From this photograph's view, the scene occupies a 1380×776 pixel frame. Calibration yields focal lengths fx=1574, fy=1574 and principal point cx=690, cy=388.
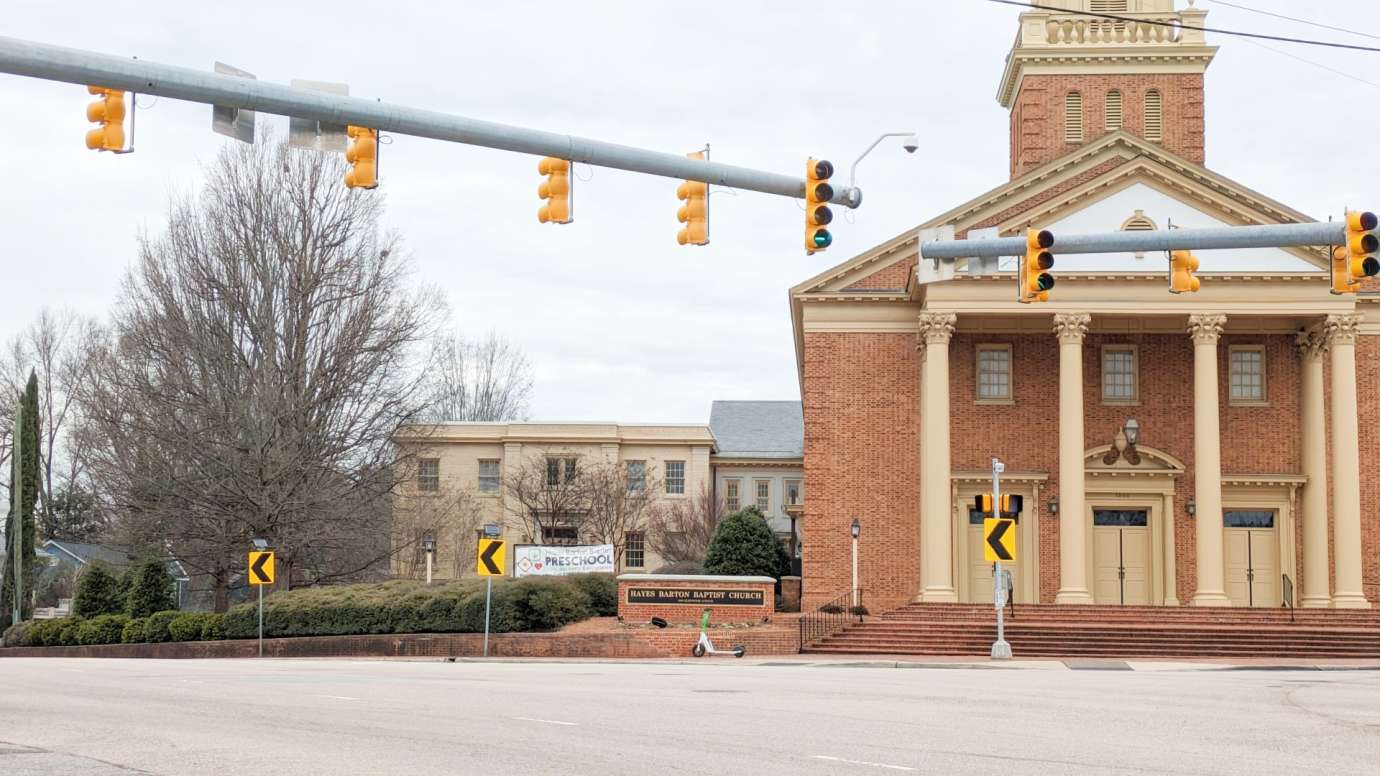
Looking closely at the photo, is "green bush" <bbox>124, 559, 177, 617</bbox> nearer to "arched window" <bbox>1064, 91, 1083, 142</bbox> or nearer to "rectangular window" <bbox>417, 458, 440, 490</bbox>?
"rectangular window" <bbox>417, 458, 440, 490</bbox>

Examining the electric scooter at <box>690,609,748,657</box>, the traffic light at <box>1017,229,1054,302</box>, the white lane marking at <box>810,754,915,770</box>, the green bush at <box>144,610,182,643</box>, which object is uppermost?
the traffic light at <box>1017,229,1054,302</box>

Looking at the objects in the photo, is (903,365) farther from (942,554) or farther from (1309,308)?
(1309,308)

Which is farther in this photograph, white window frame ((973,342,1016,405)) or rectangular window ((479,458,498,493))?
rectangular window ((479,458,498,493))

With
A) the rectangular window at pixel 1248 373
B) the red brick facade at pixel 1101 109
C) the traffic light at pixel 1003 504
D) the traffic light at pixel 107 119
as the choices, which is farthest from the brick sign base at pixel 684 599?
the traffic light at pixel 107 119

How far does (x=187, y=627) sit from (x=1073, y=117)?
1136 inches

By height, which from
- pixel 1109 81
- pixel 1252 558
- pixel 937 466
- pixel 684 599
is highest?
pixel 1109 81

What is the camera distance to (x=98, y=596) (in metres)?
49.0

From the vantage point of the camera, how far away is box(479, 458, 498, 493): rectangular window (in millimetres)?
72938

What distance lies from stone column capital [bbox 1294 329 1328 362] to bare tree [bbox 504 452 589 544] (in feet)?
116

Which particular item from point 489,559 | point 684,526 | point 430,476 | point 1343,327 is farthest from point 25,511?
point 1343,327

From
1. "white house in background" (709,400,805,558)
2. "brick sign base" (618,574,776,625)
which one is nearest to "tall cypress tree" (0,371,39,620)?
"brick sign base" (618,574,776,625)

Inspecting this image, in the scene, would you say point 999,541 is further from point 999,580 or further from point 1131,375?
point 1131,375

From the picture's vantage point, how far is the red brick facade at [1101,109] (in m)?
45.5

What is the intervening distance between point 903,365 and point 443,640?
14.0 meters
